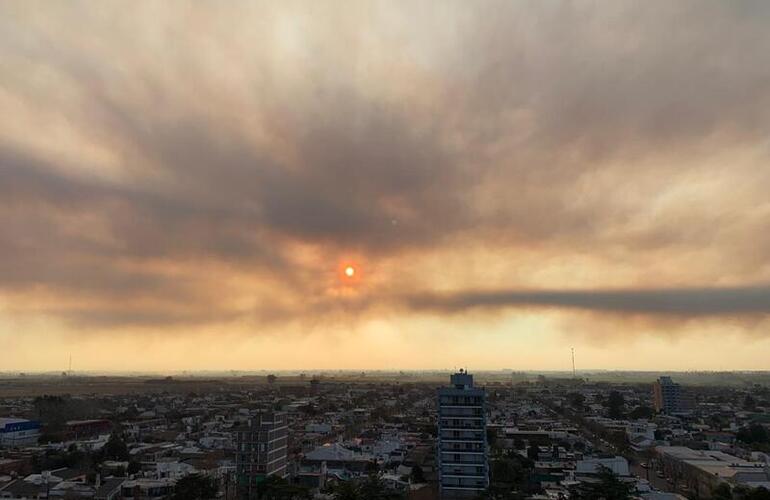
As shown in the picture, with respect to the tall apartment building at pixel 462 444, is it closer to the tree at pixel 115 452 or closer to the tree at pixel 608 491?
the tree at pixel 608 491

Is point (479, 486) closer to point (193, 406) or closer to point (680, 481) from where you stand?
point (680, 481)

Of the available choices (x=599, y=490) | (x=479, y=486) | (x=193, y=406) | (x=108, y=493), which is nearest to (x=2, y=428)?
(x=108, y=493)

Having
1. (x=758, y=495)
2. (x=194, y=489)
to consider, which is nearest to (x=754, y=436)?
(x=758, y=495)

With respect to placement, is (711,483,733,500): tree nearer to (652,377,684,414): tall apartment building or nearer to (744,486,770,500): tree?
(744,486,770,500): tree

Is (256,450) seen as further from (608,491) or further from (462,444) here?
(608,491)

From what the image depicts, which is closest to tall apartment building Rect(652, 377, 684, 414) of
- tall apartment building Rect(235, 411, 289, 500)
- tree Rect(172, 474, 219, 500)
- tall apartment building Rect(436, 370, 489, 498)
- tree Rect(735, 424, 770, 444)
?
tree Rect(735, 424, 770, 444)

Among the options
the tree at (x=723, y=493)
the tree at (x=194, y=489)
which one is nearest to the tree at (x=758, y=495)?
the tree at (x=723, y=493)
